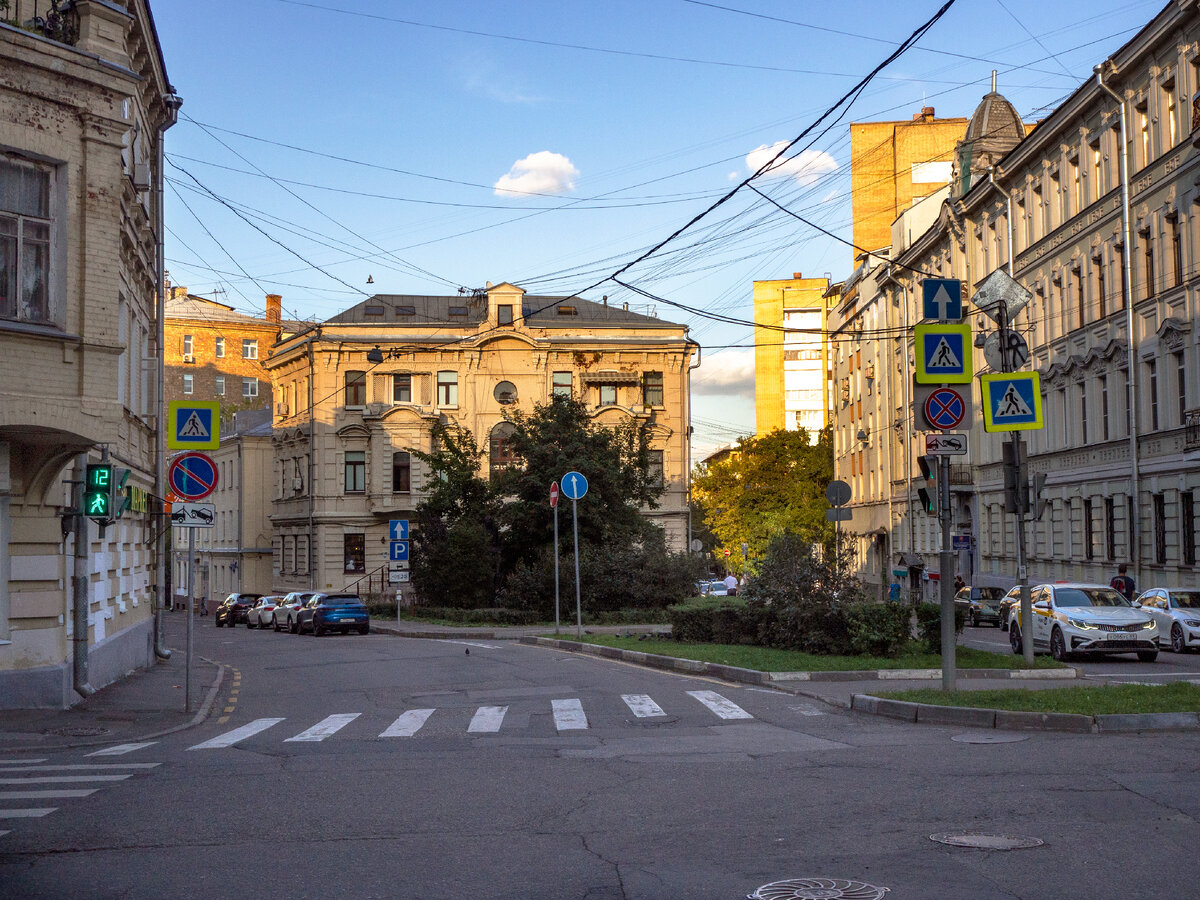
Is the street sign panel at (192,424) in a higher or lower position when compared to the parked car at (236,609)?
higher

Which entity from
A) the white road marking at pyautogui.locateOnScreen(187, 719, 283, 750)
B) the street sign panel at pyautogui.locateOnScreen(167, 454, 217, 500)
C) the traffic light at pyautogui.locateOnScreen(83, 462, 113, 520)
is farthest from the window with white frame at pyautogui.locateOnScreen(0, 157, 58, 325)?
the white road marking at pyautogui.locateOnScreen(187, 719, 283, 750)

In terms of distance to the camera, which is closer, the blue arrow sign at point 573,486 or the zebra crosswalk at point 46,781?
the zebra crosswalk at point 46,781

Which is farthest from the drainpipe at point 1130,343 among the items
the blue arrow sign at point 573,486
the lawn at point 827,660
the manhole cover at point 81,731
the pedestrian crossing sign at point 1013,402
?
the manhole cover at point 81,731

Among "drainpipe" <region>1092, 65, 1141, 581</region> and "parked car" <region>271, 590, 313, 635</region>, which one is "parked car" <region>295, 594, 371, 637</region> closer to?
"parked car" <region>271, 590, 313, 635</region>

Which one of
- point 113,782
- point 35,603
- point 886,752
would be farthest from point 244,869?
point 35,603

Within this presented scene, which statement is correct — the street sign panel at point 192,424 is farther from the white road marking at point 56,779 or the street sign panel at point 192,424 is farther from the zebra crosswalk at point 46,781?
the white road marking at point 56,779

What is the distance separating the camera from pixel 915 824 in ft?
26.5

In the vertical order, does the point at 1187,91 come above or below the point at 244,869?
above

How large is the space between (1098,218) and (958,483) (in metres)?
16.7

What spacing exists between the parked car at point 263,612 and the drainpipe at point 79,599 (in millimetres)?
33108

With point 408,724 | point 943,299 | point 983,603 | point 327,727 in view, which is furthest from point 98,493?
point 983,603

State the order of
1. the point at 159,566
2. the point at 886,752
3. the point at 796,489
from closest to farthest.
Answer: the point at 886,752 → the point at 159,566 → the point at 796,489

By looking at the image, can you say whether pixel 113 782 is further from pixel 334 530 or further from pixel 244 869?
pixel 334 530

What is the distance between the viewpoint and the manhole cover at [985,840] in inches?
289
